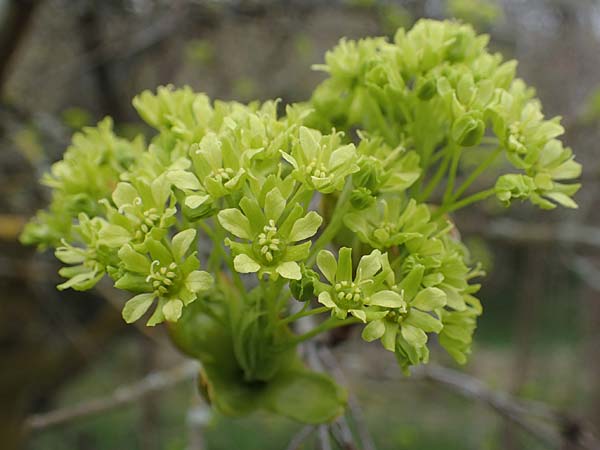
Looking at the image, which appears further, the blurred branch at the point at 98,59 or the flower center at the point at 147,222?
the blurred branch at the point at 98,59

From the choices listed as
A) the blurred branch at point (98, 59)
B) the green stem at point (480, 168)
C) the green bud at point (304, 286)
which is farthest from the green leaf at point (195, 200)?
the blurred branch at point (98, 59)

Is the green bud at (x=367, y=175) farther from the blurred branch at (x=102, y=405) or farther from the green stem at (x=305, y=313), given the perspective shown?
the blurred branch at (x=102, y=405)

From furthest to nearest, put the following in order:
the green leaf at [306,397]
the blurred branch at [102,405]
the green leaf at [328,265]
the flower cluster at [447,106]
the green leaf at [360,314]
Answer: the blurred branch at [102,405] → the green leaf at [306,397] → the flower cluster at [447,106] → the green leaf at [328,265] → the green leaf at [360,314]

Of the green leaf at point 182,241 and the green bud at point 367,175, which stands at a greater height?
the green bud at point 367,175

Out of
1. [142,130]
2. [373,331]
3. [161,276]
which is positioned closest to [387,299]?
[373,331]

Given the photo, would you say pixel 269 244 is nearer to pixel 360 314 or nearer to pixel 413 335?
pixel 360 314

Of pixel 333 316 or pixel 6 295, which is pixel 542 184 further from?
pixel 6 295

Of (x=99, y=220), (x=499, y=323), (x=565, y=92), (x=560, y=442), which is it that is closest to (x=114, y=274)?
(x=99, y=220)
